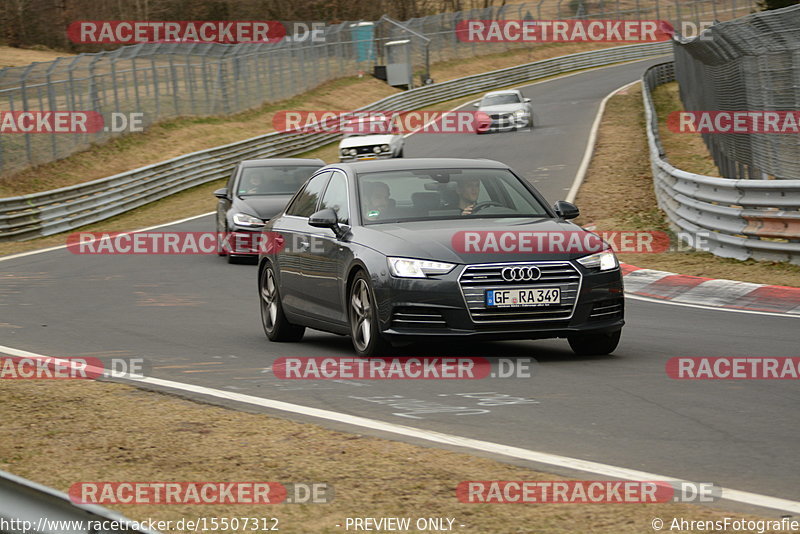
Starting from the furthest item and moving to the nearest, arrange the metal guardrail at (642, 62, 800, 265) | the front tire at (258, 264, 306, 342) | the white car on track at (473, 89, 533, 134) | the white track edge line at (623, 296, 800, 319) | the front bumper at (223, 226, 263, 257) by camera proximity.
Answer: the white car on track at (473, 89, 533, 134) → the front bumper at (223, 226, 263, 257) → the metal guardrail at (642, 62, 800, 265) → the white track edge line at (623, 296, 800, 319) → the front tire at (258, 264, 306, 342)

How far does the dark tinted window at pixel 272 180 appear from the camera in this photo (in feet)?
73.7

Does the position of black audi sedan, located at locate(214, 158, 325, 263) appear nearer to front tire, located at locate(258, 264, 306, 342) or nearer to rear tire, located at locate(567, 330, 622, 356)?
front tire, located at locate(258, 264, 306, 342)

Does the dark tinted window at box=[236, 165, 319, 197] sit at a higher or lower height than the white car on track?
higher

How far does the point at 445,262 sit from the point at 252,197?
12898 mm

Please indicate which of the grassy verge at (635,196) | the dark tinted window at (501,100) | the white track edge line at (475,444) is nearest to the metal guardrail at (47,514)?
the white track edge line at (475,444)

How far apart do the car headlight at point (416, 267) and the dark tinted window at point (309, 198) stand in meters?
2.12

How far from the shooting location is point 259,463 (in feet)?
21.1

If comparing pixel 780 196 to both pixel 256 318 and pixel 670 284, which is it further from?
pixel 256 318

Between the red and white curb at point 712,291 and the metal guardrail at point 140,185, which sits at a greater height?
the red and white curb at point 712,291

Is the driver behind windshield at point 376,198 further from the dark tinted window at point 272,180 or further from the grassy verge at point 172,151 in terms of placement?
the grassy verge at point 172,151

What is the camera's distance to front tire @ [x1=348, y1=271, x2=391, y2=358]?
994 cm

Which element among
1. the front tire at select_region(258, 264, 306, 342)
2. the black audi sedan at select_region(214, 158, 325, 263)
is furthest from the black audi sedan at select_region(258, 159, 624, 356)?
the black audi sedan at select_region(214, 158, 325, 263)

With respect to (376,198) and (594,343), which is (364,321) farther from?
(594,343)

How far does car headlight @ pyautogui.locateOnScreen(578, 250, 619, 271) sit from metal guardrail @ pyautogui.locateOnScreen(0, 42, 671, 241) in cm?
2200
